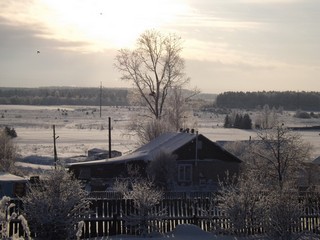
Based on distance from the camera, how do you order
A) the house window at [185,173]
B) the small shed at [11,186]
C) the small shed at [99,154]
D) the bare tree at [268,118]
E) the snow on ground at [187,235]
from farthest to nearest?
the bare tree at [268,118]
the small shed at [99,154]
the house window at [185,173]
the small shed at [11,186]
the snow on ground at [187,235]

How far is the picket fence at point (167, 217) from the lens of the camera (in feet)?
58.2

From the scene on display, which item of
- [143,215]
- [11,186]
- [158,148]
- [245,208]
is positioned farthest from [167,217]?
[158,148]

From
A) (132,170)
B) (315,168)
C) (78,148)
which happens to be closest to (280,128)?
(315,168)

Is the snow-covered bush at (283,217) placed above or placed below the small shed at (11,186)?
above

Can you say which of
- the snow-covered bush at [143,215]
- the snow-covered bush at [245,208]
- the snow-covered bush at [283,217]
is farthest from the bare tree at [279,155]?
the snow-covered bush at [283,217]

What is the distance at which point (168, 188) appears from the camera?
39562 millimetres

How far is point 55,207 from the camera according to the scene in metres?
15.9

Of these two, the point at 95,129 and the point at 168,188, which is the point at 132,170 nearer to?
the point at 168,188

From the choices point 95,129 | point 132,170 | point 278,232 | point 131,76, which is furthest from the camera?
point 95,129

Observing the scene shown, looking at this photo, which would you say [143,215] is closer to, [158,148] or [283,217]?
[283,217]

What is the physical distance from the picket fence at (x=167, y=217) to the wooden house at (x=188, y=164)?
2272 centimetres

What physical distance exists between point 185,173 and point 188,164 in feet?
2.21

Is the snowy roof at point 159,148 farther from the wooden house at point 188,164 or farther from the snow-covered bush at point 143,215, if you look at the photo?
the snow-covered bush at point 143,215

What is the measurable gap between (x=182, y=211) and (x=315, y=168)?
25536 mm
